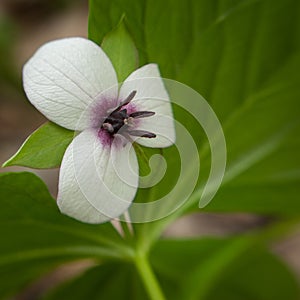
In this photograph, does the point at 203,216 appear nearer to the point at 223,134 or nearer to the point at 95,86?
the point at 223,134

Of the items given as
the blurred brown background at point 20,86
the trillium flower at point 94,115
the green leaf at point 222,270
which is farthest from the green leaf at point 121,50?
Result: the blurred brown background at point 20,86

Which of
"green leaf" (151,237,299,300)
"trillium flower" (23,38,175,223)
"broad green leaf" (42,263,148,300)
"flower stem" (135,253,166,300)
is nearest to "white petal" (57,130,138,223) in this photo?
"trillium flower" (23,38,175,223)

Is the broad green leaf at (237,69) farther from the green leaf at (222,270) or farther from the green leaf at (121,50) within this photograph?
the green leaf at (222,270)

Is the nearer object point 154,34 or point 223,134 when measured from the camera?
point 154,34

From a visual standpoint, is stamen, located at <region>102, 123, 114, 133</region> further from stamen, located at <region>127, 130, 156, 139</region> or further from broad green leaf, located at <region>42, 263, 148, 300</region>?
broad green leaf, located at <region>42, 263, 148, 300</region>

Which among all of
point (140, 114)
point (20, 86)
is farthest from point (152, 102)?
point (20, 86)

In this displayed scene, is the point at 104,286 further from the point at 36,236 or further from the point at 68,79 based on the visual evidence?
the point at 68,79

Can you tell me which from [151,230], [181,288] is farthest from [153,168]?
[181,288]
